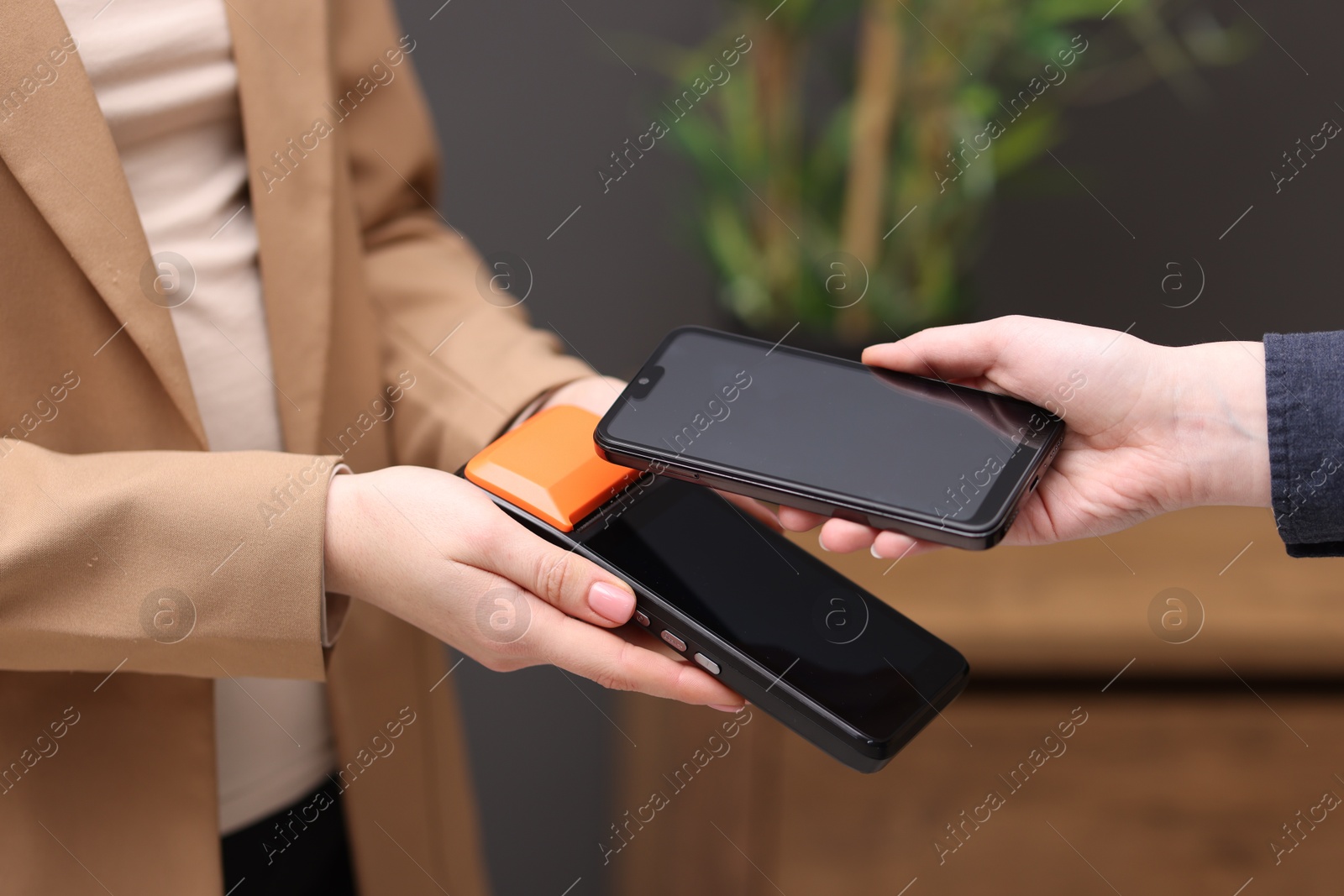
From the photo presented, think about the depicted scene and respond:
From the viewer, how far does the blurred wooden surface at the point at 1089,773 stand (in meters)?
1.12

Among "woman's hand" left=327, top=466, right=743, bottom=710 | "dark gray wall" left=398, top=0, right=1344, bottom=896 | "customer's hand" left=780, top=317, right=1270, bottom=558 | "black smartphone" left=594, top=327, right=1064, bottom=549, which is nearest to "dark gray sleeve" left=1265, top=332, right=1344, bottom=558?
"customer's hand" left=780, top=317, right=1270, bottom=558

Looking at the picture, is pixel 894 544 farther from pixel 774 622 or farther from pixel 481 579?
pixel 481 579

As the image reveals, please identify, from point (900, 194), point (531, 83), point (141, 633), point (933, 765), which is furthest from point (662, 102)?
point (141, 633)

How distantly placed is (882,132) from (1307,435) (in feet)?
2.37

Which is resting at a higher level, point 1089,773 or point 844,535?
point 844,535

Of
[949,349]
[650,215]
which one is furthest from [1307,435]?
[650,215]

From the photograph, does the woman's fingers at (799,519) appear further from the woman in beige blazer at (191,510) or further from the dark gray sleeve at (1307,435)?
the dark gray sleeve at (1307,435)

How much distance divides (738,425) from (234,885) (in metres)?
0.51

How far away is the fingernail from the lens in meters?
0.60

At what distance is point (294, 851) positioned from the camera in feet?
2.55

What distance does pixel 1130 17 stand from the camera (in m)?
1.27

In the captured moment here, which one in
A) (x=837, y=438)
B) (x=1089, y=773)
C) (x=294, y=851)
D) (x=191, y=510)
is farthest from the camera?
(x=1089, y=773)

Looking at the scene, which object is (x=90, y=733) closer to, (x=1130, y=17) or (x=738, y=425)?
(x=738, y=425)

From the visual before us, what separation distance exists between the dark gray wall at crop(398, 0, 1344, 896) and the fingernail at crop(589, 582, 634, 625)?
35.3 inches
